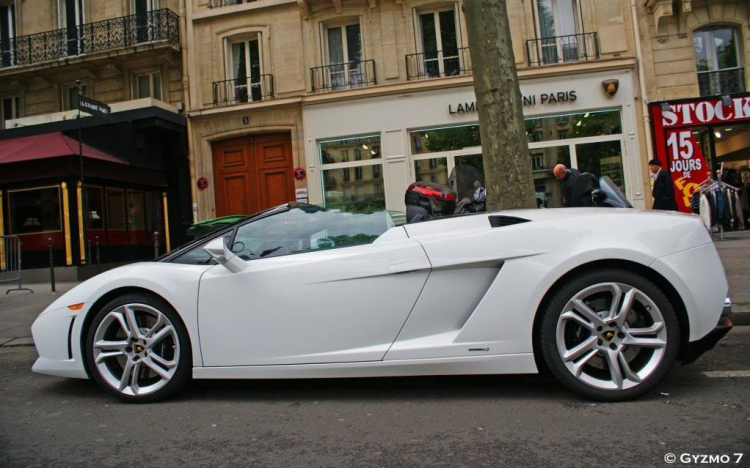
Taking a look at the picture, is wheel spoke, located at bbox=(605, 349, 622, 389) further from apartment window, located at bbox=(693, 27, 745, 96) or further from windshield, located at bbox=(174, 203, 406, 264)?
apartment window, located at bbox=(693, 27, 745, 96)

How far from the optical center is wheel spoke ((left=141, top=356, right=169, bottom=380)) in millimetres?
3033

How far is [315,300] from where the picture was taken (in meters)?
2.85

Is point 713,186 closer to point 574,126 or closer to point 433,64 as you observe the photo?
point 574,126

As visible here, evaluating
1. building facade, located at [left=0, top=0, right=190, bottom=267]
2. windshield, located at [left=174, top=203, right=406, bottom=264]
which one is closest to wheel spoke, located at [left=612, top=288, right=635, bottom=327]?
windshield, located at [left=174, top=203, right=406, bottom=264]

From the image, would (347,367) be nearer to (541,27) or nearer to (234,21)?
(541,27)

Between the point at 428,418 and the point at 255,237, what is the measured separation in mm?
1537

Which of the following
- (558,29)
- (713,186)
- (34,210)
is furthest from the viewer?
(34,210)

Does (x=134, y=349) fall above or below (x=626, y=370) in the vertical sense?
above

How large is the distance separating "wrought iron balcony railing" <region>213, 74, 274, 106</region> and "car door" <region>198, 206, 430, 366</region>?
12.3 m

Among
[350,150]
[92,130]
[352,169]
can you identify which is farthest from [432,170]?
[92,130]

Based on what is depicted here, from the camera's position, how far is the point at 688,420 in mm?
2420

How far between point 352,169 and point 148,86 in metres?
6.89

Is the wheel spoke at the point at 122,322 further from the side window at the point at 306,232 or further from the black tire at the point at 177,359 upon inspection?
the side window at the point at 306,232

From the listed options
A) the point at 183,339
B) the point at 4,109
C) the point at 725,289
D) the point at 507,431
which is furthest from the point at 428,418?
the point at 4,109
